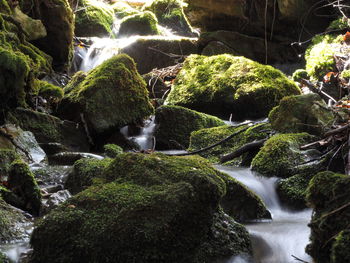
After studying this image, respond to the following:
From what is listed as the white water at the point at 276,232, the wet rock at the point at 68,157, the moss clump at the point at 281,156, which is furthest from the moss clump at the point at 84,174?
the moss clump at the point at 281,156

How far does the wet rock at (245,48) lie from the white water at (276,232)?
810 cm

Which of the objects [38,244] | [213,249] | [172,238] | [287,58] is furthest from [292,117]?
[287,58]

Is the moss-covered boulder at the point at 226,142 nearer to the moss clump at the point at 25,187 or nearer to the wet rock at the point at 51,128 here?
the wet rock at the point at 51,128

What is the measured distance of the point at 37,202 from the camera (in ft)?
12.8

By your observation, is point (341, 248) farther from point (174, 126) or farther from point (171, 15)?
point (171, 15)

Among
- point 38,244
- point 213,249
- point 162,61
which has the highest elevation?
point 38,244

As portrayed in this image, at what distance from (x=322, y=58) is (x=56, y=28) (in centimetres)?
601

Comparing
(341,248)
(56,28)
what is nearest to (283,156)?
(341,248)

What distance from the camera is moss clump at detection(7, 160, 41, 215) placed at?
3891 mm

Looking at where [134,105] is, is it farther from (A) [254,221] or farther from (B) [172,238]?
(B) [172,238]

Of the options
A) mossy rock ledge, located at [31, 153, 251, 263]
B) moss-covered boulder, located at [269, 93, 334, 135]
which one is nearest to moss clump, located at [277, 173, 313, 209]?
moss-covered boulder, located at [269, 93, 334, 135]

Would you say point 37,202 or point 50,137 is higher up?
point 37,202

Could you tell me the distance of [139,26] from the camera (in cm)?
1709

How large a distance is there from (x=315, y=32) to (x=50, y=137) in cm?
805
